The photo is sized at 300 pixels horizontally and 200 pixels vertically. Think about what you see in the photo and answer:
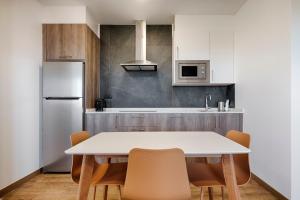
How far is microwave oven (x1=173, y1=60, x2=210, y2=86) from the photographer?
152 inches

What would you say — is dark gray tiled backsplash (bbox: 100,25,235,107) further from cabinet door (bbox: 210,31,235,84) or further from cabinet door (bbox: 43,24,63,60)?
cabinet door (bbox: 43,24,63,60)

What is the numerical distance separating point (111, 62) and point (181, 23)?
1.47m

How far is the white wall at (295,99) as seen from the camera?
7.41 feet

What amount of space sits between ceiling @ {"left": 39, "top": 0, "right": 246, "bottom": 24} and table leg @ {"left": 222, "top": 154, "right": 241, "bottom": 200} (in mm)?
2595

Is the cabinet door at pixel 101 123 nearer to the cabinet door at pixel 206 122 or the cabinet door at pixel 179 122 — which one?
the cabinet door at pixel 179 122

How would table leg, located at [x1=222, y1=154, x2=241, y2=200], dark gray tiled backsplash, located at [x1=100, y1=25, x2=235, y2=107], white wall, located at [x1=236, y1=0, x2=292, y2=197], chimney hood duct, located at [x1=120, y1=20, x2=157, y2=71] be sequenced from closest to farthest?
table leg, located at [x1=222, y1=154, x2=241, y2=200] → white wall, located at [x1=236, y1=0, x2=292, y2=197] → chimney hood duct, located at [x1=120, y1=20, x2=157, y2=71] → dark gray tiled backsplash, located at [x1=100, y1=25, x2=235, y2=107]

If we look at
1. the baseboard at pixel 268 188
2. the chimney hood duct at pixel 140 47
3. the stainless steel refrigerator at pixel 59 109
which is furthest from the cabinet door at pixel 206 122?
the stainless steel refrigerator at pixel 59 109

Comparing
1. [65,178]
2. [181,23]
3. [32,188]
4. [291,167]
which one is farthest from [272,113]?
[32,188]

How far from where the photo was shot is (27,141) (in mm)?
3117

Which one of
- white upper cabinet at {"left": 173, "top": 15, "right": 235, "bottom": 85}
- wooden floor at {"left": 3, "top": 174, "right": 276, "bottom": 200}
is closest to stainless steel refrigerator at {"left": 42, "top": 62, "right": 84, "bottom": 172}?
wooden floor at {"left": 3, "top": 174, "right": 276, "bottom": 200}

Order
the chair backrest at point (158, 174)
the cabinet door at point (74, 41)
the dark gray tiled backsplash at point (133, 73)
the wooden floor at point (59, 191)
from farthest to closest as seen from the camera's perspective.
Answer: the dark gray tiled backsplash at point (133, 73) < the cabinet door at point (74, 41) < the wooden floor at point (59, 191) < the chair backrest at point (158, 174)

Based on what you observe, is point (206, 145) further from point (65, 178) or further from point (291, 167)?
point (65, 178)

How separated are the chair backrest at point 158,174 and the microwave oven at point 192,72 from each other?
2.70m

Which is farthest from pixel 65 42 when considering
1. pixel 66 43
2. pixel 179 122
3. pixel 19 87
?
pixel 179 122
